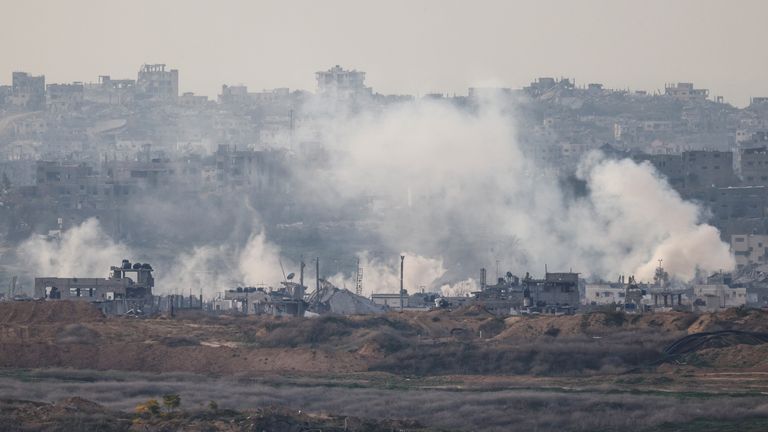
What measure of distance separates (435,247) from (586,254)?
10494 millimetres

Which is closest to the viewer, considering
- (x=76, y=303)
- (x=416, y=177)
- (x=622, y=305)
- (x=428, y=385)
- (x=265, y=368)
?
(x=428, y=385)

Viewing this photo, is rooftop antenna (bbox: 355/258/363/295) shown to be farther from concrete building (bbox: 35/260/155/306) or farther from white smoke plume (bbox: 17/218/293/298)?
concrete building (bbox: 35/260/155/306)

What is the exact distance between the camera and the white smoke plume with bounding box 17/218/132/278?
136 meters

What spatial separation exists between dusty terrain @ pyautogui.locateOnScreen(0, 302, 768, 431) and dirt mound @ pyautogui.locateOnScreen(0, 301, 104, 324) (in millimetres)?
85

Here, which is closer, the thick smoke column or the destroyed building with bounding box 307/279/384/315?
the destroyed building with bounding box 307/279/384/315

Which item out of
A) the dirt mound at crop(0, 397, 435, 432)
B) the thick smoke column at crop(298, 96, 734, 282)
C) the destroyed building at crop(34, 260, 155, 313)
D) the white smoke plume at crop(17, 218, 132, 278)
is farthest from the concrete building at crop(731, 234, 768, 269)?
the dirt mound at crop(0, 397, 435, 432)

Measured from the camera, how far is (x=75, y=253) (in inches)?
5556

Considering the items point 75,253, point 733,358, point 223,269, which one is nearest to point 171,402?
point 733,358

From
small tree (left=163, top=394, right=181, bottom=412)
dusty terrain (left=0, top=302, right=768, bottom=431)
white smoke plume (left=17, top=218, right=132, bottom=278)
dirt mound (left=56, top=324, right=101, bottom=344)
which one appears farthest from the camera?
white smoke plume (left=17, top=218, right=132, bottom=278)

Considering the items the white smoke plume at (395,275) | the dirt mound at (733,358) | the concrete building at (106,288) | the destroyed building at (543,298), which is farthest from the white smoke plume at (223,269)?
the dirt mound at (733,358)

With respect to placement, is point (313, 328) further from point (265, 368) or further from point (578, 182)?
point (578, 182)

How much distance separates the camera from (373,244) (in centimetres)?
15012

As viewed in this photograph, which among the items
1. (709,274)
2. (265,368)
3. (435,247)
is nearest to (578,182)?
(435,247)

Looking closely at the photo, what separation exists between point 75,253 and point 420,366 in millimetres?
69033
